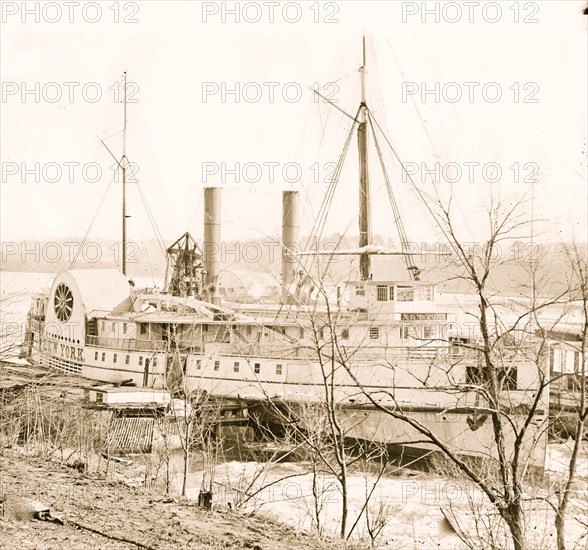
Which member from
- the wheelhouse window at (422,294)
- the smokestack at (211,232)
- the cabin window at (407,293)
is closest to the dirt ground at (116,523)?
the cabin window at (407,293)

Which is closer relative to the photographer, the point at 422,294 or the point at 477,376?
the point at 477,376

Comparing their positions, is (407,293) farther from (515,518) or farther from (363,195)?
(515,518)

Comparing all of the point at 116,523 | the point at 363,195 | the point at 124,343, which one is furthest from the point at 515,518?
the point at 124,343

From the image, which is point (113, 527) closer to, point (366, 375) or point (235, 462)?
point (235, 462)

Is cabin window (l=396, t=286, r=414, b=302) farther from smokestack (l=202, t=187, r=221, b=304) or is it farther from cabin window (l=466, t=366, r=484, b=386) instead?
smokestack (l=202, t=187, r=221, b=304)

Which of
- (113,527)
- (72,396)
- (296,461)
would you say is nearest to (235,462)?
(296,461)

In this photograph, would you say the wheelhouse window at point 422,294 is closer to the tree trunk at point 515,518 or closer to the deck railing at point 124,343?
the deck railing at point 124,343
